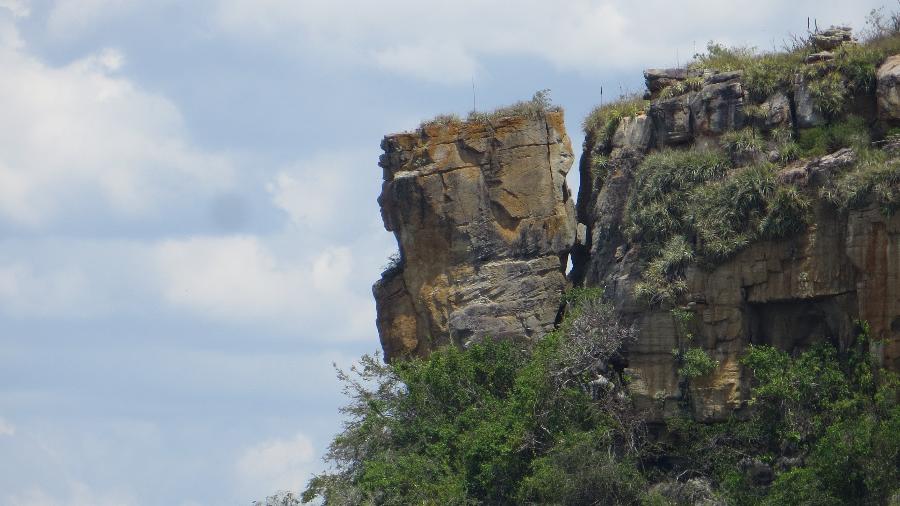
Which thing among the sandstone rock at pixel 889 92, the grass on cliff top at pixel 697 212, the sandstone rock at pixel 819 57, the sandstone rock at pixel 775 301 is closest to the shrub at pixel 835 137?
the sandstone rock at pixel 775 301

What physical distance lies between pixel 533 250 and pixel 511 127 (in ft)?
9.42

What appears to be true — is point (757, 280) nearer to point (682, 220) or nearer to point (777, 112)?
point (682, 220)

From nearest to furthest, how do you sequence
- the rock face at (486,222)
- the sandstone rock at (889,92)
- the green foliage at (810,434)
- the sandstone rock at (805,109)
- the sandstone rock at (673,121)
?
Answer: the green foliage at (810,434)
the sandstone rock at (889,92)
the sandstone rock at (805,109)
the sandstone rock at (673,121)
the rock face at (486,222)

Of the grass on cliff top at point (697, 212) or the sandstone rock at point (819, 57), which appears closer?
the grass on cliff top at point (697, 212)

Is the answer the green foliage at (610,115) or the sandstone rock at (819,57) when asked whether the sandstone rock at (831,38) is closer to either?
the sandstone rock at (819,57)

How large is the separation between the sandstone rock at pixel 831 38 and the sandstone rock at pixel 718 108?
1801mm

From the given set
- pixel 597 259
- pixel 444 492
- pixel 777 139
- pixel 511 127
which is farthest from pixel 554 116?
pixel 444 492

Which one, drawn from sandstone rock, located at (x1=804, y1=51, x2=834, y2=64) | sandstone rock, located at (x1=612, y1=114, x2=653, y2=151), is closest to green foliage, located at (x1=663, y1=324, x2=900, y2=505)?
sandstone rock, located at (x1=612, y1=114, x2=653, y2=151)

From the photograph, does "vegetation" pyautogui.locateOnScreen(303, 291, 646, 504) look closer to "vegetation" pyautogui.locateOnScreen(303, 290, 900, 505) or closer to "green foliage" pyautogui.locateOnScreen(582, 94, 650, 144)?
"vegetation" pyautogui.locateOnScreen(303, 290, 900, 505)

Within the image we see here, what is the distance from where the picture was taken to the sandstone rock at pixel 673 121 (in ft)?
124

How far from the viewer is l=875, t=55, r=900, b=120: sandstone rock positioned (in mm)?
34750

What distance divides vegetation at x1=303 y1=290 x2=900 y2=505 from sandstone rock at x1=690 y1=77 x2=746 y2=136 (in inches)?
163

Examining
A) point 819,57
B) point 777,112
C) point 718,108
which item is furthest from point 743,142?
point 819,57

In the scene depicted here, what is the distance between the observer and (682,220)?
1447 inches
